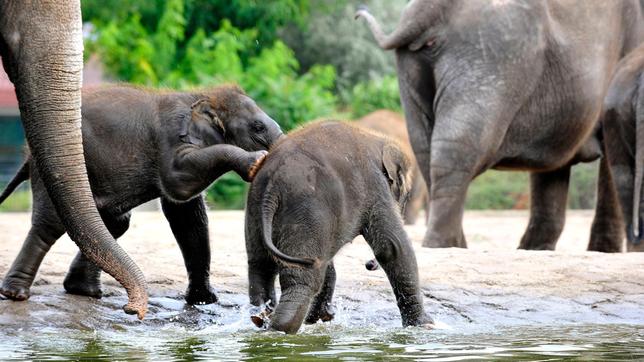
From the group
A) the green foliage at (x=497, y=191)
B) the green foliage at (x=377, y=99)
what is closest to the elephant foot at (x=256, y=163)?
the green foliage at (x=497, y=191)

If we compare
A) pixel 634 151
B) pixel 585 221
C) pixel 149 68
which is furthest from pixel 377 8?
pixel 634 151

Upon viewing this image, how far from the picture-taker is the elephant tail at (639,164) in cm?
1074

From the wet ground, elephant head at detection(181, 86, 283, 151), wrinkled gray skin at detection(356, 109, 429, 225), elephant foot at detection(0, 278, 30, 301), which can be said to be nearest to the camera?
the wet ground

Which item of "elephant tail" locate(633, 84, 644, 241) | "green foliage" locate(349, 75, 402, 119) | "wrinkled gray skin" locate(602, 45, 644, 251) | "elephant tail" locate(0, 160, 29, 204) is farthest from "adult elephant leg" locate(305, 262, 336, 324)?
"green foliage" locate(349, 75, 402, 119)

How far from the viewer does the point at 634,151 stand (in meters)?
11.3

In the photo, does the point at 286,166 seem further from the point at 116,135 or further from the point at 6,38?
the point at 6,38

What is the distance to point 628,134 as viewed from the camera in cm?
1137

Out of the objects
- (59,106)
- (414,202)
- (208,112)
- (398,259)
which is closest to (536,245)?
(398,259)

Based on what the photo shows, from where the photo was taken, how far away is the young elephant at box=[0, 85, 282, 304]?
23.2 ft

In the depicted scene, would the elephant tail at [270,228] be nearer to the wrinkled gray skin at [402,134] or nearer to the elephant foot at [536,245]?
the elephant foot at [536,245]

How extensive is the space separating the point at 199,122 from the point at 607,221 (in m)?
6.12

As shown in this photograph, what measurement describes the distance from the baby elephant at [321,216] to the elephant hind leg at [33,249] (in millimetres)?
945

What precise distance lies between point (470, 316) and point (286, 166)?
1.58 metres

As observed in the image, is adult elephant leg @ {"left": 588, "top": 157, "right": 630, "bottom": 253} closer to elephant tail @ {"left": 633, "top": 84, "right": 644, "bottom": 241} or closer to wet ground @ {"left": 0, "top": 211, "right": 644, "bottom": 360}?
elephant tail @ {"left": 633, "top": 84, "right": 644, "bottom": 241}
